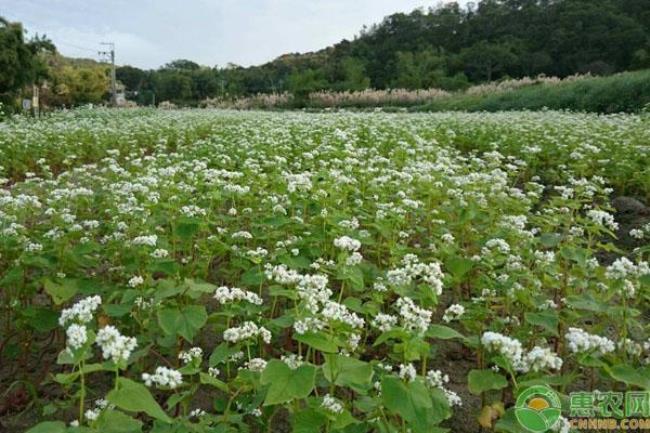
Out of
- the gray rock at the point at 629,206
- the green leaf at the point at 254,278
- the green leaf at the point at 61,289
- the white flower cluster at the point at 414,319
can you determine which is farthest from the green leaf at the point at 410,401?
the gray rock at the point at 629,206

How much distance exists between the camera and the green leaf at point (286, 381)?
65.5 inches

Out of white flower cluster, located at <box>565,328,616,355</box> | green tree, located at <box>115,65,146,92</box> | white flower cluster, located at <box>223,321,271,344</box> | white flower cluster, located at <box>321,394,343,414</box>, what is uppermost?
green tree, located at <box>115,65,146,92</box>

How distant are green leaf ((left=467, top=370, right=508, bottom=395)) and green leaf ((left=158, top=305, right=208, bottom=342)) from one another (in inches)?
44.2

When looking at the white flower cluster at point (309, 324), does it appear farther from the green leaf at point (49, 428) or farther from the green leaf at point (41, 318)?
the green leaf at point (41, 318)

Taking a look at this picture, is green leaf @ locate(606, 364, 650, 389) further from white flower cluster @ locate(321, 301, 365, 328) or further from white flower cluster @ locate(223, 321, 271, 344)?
white flower cluster @ locate(223, 321, 271, 344)

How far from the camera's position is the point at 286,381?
5.62 feet

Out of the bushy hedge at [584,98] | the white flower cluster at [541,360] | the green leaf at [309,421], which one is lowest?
the green leaf at [309,421]

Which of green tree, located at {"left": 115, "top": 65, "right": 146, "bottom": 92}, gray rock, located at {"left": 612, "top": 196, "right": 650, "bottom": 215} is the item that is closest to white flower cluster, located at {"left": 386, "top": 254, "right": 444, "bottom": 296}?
→ gray rock, located at {"left": 612, "top": 196, "right": 650, "bottom": 215}

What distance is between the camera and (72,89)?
176 ft

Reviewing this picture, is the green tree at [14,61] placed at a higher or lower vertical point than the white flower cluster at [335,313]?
higher

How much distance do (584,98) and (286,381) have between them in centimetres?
1956

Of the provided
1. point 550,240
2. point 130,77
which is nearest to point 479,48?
point 550,240

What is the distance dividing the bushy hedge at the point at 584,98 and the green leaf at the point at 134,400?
16168mm

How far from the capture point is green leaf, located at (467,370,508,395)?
206cm
